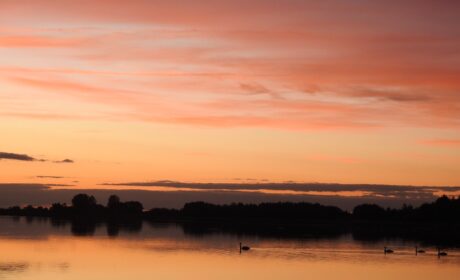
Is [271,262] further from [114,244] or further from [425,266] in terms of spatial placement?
[114,244]

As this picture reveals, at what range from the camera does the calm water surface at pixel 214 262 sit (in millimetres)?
54688

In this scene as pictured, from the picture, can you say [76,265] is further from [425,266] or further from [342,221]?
[342,221]

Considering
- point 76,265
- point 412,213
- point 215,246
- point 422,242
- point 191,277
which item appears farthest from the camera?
point 412,213

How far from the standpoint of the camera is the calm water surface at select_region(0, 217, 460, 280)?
179 feet

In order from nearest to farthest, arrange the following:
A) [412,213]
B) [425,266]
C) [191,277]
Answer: [191,277], [425,266], [412,213]

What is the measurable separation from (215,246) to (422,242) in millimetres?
A: 26957

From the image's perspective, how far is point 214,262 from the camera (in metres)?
64.3

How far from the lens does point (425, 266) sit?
64000 mm

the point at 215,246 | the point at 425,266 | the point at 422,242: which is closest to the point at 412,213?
the point at 422,242

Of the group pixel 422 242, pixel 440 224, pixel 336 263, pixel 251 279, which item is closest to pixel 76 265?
pixel 251 279

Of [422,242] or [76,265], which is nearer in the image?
[76,265]

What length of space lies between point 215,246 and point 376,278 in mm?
32566

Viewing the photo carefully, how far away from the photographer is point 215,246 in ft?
279

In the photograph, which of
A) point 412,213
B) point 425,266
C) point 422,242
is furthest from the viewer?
point 412,213
